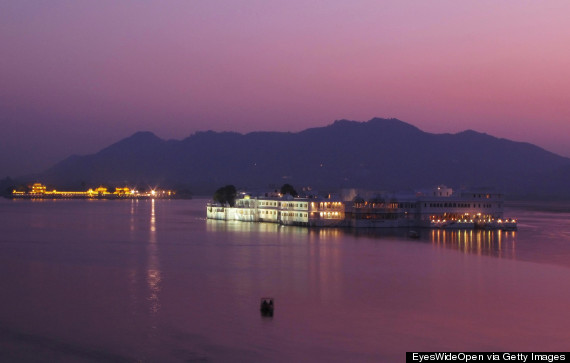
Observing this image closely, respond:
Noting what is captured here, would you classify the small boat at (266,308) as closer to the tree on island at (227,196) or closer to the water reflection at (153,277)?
the water reflection at (153,277)

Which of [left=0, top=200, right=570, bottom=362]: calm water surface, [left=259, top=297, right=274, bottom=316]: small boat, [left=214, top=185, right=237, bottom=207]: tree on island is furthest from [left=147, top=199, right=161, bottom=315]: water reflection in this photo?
[left=214, top=185, right=237, bottom=207]: tree on island

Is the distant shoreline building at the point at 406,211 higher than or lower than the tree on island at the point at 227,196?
lower

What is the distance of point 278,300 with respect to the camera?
17328 millimetres

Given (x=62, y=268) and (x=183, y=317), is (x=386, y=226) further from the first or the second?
(x=183, y=317)

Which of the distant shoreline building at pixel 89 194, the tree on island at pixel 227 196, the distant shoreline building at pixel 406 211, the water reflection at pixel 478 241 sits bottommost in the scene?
the water reflection at pixel 478 241

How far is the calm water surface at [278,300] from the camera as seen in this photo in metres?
13.1

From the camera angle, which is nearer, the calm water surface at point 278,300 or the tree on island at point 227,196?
the calm water surface at point 278,300

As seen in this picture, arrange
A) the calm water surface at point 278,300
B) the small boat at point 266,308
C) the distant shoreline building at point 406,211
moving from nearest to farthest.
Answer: the calm water surface at point 278,300 < the small boat at point 266,308 < the distant shoreline building at point 406,211

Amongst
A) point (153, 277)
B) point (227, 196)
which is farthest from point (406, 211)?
point (153, 277)

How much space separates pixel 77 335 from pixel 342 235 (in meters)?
23.6

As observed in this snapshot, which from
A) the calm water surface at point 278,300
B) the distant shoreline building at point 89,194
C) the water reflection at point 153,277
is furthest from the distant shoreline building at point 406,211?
the distant shoreline building at point 89,194

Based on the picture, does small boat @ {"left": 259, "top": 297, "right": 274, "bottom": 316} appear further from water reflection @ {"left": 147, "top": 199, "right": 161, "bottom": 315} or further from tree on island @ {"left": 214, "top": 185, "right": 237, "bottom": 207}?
tree on island @ {"left": 214, "top": 185, "right": 237, "bottom": 207}

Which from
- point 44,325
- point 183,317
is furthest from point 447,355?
point 44,325

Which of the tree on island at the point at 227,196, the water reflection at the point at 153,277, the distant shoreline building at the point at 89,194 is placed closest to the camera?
the water reflection at the point at 153,277
